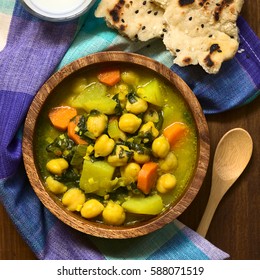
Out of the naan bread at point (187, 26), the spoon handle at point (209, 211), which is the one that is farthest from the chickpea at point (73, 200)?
the naan bread at point (187, 26)

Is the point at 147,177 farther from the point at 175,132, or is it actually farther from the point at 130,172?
the point at 175,132

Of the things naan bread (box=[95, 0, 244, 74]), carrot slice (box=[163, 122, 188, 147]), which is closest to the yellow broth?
carrot slice (box=[163, 122, 188, 147])

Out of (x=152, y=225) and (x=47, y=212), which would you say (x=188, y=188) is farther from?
(x=47, y=212)

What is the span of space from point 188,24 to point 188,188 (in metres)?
0.65

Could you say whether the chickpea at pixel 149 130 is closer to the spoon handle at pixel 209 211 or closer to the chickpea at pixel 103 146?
the chickpea at pixel 103 146

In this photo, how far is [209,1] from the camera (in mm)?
2295

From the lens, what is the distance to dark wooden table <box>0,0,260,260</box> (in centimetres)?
249

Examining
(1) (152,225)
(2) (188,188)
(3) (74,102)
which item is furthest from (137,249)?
(3) (74,102)

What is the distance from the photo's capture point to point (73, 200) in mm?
2320

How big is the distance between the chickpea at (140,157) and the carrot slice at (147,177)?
18mm

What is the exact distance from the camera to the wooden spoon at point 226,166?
2463 millimetres

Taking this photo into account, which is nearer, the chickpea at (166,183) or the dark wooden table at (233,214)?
the chickpea at (166,183)

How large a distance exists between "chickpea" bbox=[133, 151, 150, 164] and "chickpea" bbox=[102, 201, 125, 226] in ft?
0.65

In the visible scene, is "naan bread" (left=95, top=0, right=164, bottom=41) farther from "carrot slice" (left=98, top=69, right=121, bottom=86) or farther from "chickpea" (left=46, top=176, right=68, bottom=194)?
"chickpea" (left=46, top=176, right=68, bottom=194)
